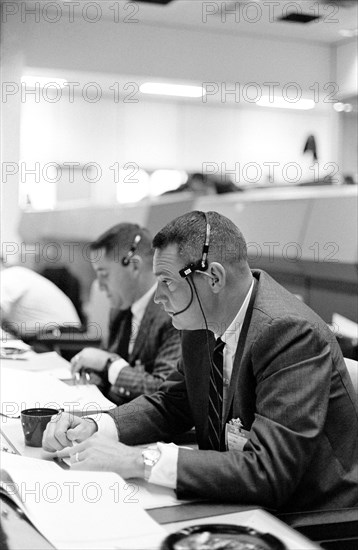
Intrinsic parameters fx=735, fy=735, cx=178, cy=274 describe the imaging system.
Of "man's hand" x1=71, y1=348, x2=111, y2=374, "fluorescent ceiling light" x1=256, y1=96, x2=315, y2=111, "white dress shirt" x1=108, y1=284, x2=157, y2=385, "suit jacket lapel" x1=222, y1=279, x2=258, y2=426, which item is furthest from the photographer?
"fluorescent ceiling light" x1=256, y1=96, x2=315, y2=111

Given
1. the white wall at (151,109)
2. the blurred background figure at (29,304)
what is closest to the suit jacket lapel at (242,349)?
the blurred background figure at (29,304)

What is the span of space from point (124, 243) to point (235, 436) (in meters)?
1.51

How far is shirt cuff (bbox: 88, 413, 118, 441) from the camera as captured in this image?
5.95 ft

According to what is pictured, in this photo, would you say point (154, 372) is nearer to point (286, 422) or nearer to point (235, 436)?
point (235, 436)

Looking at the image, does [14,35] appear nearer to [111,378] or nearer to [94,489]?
[111,378]

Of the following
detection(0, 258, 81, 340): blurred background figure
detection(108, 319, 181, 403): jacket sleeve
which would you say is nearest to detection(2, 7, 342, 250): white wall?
detection(0, 258, 81, 340): blurred background figure

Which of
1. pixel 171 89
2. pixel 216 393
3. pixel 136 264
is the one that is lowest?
pixel 216 393

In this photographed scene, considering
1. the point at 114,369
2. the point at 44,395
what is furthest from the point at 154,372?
the point at 44,395

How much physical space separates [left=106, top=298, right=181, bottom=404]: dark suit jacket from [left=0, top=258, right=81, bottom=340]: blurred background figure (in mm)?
1534

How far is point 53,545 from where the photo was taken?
1204 mm

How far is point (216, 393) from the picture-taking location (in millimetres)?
1776

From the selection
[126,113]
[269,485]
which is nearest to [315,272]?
[269,485]

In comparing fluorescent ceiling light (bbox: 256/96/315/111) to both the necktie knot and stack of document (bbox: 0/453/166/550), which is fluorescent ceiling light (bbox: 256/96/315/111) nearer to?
the necktie knot

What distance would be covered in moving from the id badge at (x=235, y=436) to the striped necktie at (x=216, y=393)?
0.07 meters
